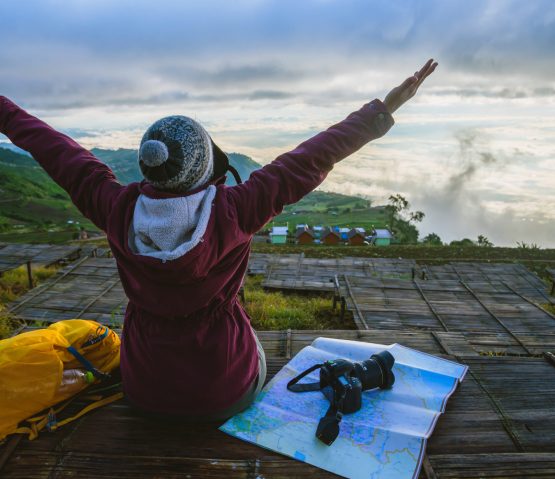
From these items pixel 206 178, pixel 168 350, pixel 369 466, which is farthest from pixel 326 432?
pixel 206 178

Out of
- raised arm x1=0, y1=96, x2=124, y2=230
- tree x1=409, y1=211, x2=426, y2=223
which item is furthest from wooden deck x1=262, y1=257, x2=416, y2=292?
tree x1=409, y1=211, x2=426, y2=223

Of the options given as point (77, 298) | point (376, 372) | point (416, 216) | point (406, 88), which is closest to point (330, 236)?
point (416, 216)

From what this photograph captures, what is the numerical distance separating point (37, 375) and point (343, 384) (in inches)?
55.3

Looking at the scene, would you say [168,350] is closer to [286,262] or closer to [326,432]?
[326,432]

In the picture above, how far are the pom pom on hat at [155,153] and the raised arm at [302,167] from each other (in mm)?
294

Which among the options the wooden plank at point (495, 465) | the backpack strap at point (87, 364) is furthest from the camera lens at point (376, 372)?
the backpack strap at point (87, 364)

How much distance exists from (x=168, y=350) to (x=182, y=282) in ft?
1.40

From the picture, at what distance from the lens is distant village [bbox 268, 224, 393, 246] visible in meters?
31.8

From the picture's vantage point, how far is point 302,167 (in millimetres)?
1620

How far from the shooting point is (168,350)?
1.79 metres

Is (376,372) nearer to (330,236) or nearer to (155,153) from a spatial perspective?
(155,153)

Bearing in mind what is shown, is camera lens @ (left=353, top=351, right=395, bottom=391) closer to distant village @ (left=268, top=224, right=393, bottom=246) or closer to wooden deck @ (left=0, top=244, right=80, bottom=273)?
wooden deck @ (left=0, top=244, right=80, bottom=273)

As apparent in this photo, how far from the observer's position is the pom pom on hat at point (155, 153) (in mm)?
1358

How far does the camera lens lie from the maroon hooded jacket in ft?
1.78
